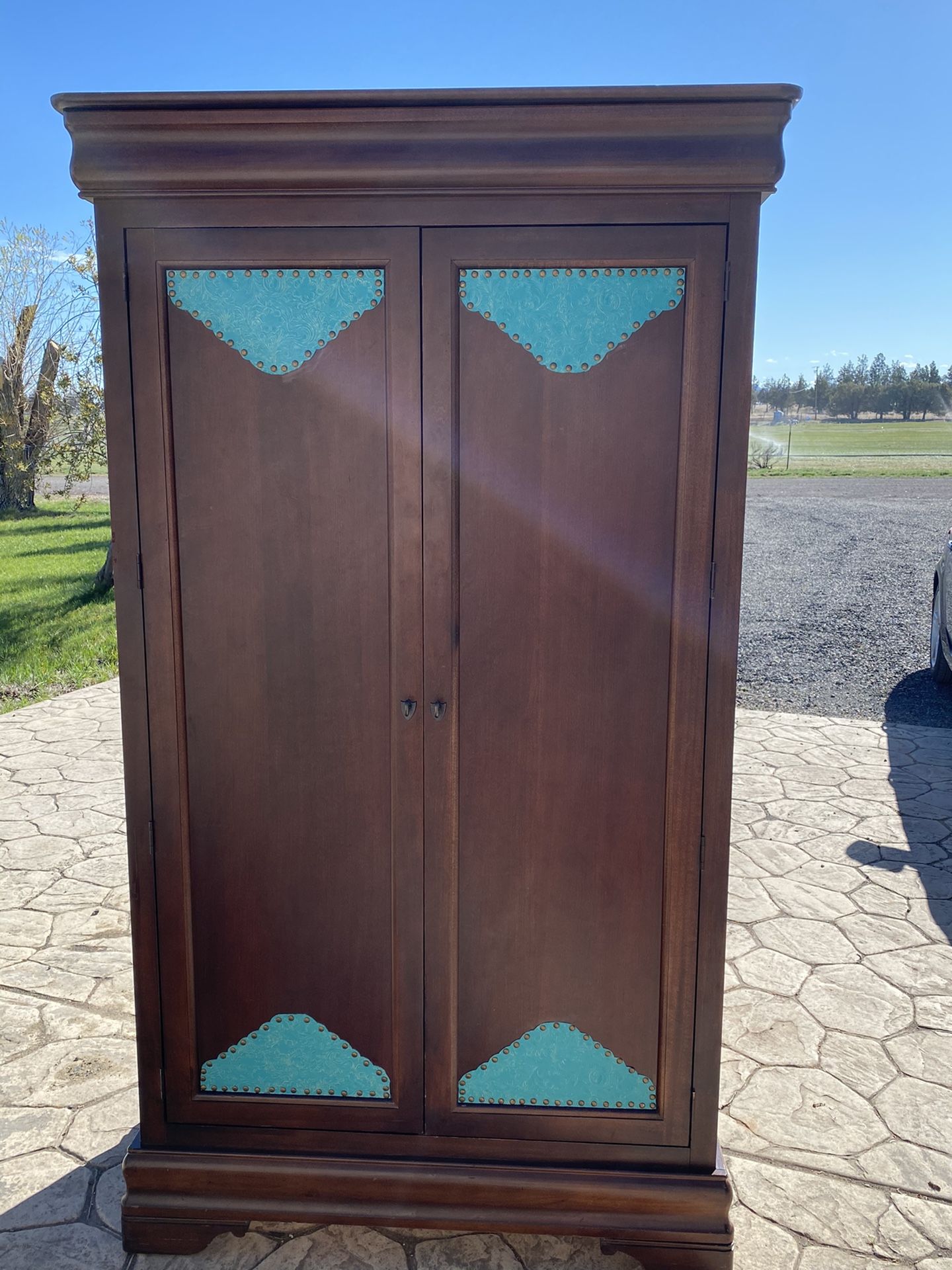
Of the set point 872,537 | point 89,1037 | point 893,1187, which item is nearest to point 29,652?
point 89,1037

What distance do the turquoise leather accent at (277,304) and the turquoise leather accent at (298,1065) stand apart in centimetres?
143

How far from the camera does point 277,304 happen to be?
1.87 meters

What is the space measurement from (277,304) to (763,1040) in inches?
99.6

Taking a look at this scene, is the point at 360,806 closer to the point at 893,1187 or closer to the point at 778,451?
the point at 893,1187

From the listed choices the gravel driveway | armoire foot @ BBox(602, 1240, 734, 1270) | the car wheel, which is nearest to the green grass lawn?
the gravel driveway

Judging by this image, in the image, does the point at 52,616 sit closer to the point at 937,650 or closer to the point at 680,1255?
the point at 937,650

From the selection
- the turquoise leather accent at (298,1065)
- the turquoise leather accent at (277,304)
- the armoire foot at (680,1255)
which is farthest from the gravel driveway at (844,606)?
the turquoise leather accent at (277,304)

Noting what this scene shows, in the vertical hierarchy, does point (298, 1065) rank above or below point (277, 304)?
below

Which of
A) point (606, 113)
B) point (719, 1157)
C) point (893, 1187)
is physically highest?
point (606, 113)

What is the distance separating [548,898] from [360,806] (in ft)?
1.48

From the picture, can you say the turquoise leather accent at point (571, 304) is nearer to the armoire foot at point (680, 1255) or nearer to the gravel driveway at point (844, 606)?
the armoire foot at point (680, 1255)

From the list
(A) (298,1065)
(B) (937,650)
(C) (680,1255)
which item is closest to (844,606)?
(B) (937,650)

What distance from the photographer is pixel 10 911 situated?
3688 mm

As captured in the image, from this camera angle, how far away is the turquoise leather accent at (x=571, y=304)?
1.83 m
